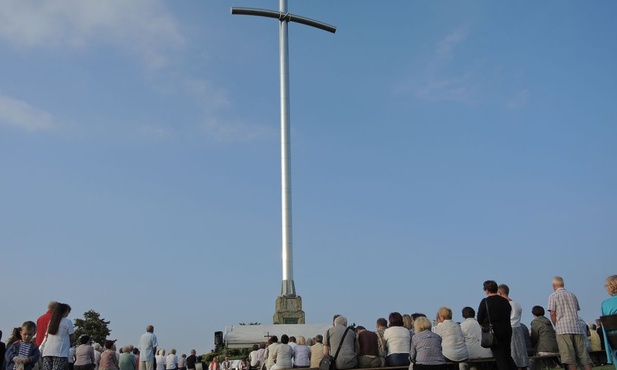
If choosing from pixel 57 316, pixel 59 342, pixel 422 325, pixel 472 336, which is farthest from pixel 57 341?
pixel 472 336

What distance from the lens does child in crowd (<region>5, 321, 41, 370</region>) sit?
28.2ft

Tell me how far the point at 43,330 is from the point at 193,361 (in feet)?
35.3

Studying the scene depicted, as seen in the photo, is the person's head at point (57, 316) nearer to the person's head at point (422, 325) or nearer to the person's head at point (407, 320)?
the person's head at point (422, 325)

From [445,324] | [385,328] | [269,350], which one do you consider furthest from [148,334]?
[445,324]

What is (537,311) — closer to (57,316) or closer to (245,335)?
(57,316)

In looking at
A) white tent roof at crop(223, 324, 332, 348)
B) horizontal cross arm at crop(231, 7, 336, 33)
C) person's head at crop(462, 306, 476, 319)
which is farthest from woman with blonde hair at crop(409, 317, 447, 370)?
horizontal cross arm at crop(231, 7, 336, 33)

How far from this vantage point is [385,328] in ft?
38.7

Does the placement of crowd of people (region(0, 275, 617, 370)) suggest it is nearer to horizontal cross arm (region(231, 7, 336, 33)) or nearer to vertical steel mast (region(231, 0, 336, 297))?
vertical steel mast (region(231, 0, 336, 297))

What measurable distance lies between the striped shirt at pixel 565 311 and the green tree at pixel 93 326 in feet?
123

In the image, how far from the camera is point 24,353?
866cm

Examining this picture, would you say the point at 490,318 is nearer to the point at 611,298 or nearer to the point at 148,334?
the point at 611,298

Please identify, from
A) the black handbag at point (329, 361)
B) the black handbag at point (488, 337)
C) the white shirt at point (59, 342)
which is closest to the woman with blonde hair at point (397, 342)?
the black handbag at point (329, 361)

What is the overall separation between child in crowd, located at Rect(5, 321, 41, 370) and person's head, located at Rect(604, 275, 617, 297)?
8.11 meters

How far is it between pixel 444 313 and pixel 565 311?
1.94 meters
